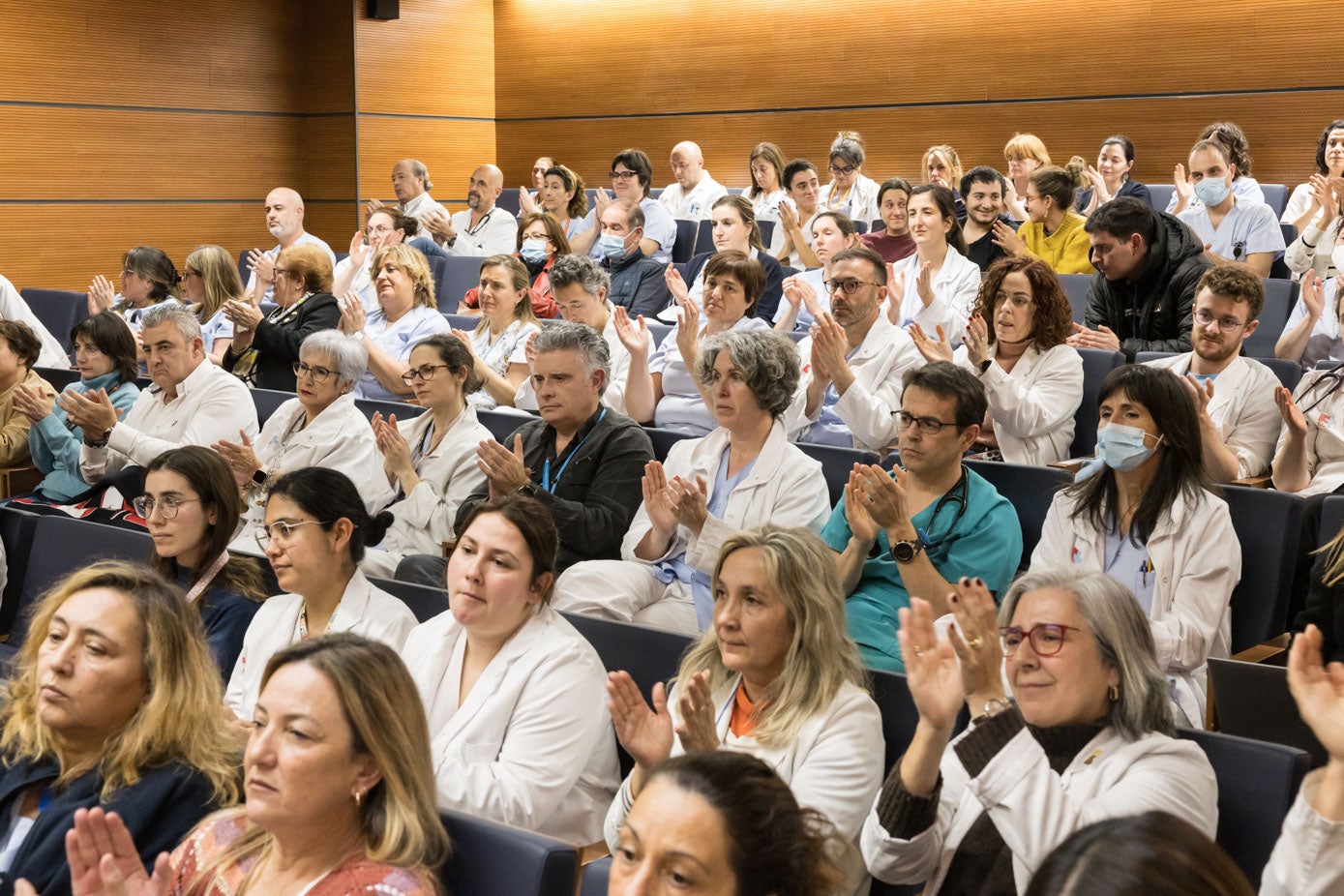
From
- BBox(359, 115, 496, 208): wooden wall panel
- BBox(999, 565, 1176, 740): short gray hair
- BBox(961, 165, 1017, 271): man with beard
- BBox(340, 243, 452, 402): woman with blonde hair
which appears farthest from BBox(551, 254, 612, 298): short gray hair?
BBox(359, 115, 496, 208): wooden wall panel

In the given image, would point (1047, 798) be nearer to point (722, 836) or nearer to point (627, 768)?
point (722, 836)

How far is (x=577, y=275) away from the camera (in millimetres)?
5129

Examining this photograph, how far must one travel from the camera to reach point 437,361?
4.00 m

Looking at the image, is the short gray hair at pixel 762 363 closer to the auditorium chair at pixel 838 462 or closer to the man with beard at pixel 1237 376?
the auditorium chair at pixel 838 462

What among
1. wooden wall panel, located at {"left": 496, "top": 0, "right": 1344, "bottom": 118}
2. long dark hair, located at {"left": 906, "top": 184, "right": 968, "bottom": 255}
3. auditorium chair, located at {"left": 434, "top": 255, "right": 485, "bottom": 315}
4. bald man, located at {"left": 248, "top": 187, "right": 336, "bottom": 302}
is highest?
wooden wall panel, located at {"left": 496, "top": 0, "right": 1344, "bottom": 118}

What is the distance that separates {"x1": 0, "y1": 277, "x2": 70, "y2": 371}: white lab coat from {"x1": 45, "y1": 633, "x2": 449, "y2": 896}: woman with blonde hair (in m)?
4.91

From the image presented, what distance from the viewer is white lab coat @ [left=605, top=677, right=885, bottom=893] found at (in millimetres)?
2078

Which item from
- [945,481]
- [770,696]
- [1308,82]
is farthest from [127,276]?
[1308,82]

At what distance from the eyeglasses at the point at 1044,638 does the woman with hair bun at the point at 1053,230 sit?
4170mm

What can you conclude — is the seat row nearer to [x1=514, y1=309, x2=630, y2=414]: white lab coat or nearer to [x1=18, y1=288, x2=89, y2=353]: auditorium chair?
[x1=514, y1=309, x2=630, y2=414]: white lab coat

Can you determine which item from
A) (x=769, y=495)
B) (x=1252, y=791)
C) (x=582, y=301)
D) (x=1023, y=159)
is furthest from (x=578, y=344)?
(x=1023, y=159)

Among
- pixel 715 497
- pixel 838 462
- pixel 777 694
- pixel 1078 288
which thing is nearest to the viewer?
pixel 777 694

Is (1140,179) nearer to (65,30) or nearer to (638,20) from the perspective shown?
(638,20)

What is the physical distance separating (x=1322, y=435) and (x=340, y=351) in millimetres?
2931
